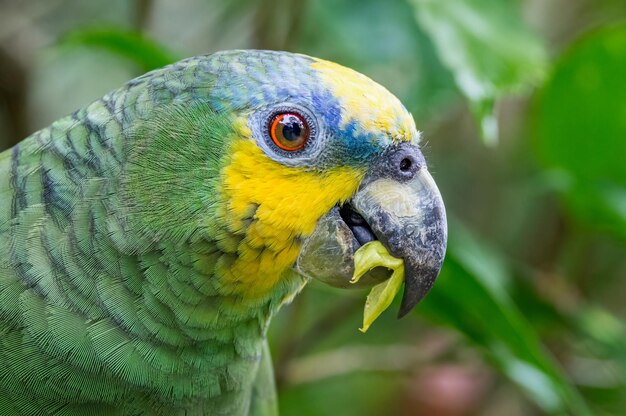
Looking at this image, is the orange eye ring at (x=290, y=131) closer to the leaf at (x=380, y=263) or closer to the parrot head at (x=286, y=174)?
the parrot head at (x=286, y=174)

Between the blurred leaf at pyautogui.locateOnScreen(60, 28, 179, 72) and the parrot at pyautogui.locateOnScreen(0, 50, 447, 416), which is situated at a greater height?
the blurred leaf at pyautogui.locateOnScreen(60, 28, 179, 72)

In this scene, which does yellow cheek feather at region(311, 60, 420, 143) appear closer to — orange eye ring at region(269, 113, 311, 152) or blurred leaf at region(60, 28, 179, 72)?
orange eye ring at region(269, 113, 311, 152)

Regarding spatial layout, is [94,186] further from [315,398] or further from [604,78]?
[315,398]

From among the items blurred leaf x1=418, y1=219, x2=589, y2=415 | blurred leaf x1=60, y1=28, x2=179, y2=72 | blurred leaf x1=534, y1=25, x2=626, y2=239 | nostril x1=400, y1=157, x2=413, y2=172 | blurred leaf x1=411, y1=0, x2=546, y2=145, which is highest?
blurred leaf x1=60, y1=28, x2=179, y2=72

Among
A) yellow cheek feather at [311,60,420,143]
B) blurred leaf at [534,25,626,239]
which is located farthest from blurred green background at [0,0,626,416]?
yellow cheek feather at [311,60,420,143]

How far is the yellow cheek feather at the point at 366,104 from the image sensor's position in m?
0.87

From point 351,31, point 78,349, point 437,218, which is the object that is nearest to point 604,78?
point 351,31

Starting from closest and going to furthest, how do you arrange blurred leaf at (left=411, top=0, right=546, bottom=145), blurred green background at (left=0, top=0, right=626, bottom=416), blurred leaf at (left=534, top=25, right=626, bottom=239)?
blurred leaf at (left=411, top=0, right=546, bottom=145) < blurred green background at (left=0, top=0, right=626, bottom=416) < blurred leaf at (left=534, top=25, right=626, bottom=239)

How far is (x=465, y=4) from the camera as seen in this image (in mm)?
1226

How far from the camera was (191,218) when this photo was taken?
86 cm

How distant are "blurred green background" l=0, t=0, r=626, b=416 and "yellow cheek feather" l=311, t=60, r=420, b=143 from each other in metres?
0.23

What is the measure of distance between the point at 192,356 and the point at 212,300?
8 cm

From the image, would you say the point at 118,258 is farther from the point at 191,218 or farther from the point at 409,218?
the point at 409,218

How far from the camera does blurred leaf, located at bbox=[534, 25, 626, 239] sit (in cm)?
133
